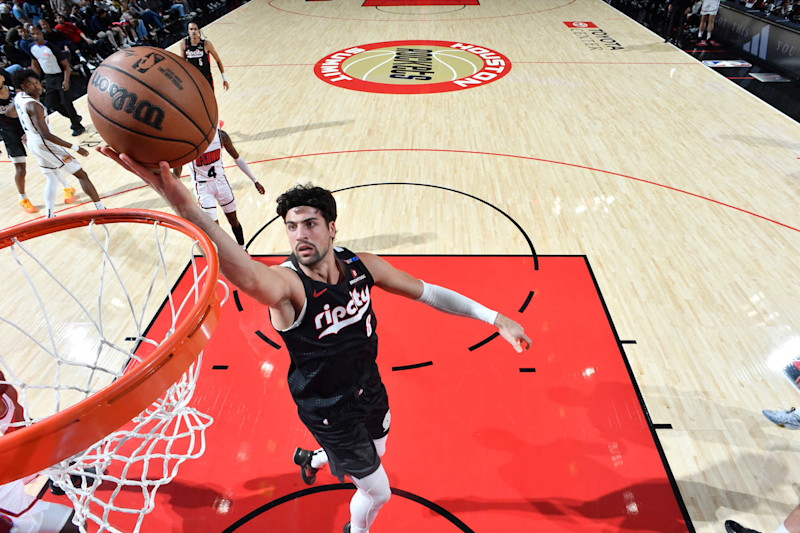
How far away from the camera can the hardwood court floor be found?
332 cm

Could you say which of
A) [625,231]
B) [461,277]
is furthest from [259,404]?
[625,231]

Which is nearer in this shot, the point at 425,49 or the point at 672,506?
the point at 672,506

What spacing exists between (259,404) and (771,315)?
13.6 feet

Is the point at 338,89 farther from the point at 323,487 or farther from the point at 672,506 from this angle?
the point at 672,506

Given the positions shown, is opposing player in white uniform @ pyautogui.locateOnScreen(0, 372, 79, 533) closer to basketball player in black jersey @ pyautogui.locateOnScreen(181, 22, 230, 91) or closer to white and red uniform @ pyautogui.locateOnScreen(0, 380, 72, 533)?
white and red uniform @ pyautogui.locateOnScreen(0, 380, 72, 533)

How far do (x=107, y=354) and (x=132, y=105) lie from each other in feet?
8.98

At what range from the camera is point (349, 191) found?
233 inches

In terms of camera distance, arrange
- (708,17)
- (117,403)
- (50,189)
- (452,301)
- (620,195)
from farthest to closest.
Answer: (708,17) < (620,195) < (50,189) < (452,301) < (117,403)

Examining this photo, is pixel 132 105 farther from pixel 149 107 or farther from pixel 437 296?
pixel 437 296

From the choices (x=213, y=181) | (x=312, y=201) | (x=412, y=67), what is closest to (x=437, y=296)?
(x=312, y=201)

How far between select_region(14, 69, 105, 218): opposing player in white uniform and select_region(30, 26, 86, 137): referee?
2.67m

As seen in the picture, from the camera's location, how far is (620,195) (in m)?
5.71

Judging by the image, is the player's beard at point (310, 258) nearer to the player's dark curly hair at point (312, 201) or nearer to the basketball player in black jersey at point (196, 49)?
the player's dark curly hair at point (312, 201)

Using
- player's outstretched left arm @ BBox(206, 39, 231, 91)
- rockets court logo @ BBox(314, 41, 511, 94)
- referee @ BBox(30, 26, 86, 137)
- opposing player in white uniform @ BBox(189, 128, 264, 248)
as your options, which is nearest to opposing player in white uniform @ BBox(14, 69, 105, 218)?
opposing player in white uniform @ BBox(189, 128, 264, 248)
